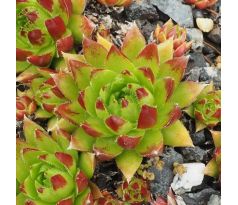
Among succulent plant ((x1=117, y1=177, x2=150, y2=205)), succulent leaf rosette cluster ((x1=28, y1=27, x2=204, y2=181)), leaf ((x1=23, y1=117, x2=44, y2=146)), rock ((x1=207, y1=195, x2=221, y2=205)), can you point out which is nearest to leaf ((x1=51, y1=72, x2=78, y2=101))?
succulent leaf rosette cluster ((x1=28, y1=27, x2=204, y2=181))

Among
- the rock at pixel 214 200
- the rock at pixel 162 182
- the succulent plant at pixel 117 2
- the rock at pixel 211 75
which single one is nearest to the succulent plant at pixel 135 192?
the rock at pixel 162 182

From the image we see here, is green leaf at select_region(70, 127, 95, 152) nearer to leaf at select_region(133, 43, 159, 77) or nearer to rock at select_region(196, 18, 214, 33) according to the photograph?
leaf at select_region(133, 43, 159, 77)

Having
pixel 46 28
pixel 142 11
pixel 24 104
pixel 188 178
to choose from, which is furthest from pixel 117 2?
pixel 188 178

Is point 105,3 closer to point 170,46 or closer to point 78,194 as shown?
point 170,46

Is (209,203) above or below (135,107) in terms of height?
below

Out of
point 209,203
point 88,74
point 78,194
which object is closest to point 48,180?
point 78,194

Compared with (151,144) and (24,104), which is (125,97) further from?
(24,104)
